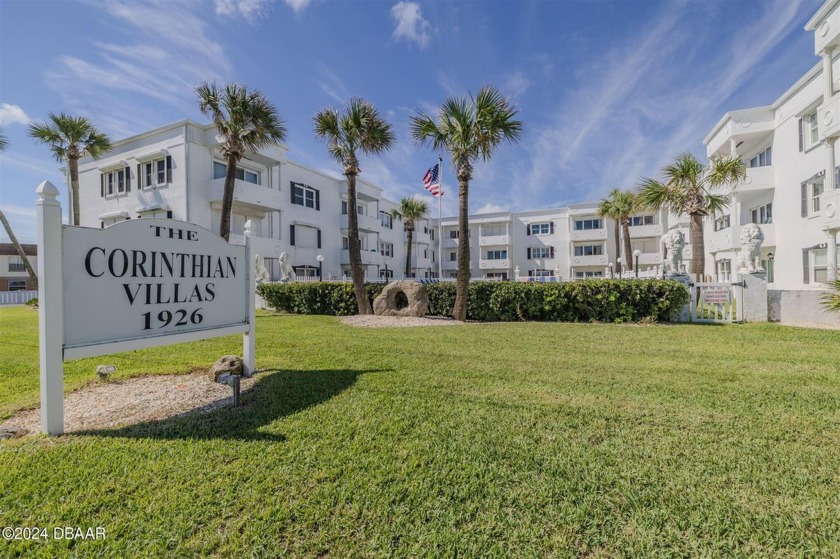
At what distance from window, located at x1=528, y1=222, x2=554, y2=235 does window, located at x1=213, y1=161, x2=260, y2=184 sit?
2937 centimetres

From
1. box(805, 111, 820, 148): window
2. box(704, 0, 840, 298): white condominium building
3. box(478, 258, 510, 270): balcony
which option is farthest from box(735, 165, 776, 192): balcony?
box(478, 258, 510, 270): balcony

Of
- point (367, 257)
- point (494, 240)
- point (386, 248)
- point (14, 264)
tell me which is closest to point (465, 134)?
point (367, 257)

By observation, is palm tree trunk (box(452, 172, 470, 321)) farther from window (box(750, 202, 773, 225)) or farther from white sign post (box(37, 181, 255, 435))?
window (box(750, 202, 773, 225))

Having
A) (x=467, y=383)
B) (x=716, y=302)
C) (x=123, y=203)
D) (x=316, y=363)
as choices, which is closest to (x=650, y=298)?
(x=716, y=302)

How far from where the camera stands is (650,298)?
34.2 ft

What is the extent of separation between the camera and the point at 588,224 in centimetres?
3788

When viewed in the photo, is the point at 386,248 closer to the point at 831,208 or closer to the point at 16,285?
the point at 831,208

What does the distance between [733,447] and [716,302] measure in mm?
9699

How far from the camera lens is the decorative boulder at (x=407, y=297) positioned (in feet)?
40.7

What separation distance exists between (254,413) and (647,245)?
4179 cm

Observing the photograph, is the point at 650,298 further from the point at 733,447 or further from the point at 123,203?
the point at 123,203

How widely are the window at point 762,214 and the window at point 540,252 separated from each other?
20678 millimetres

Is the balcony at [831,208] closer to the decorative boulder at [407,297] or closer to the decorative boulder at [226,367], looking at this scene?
the decorative boulder at [407,297]

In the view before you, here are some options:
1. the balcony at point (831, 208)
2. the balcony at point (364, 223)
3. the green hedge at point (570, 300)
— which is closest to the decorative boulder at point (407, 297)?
the green hedge at point (570, 300)
